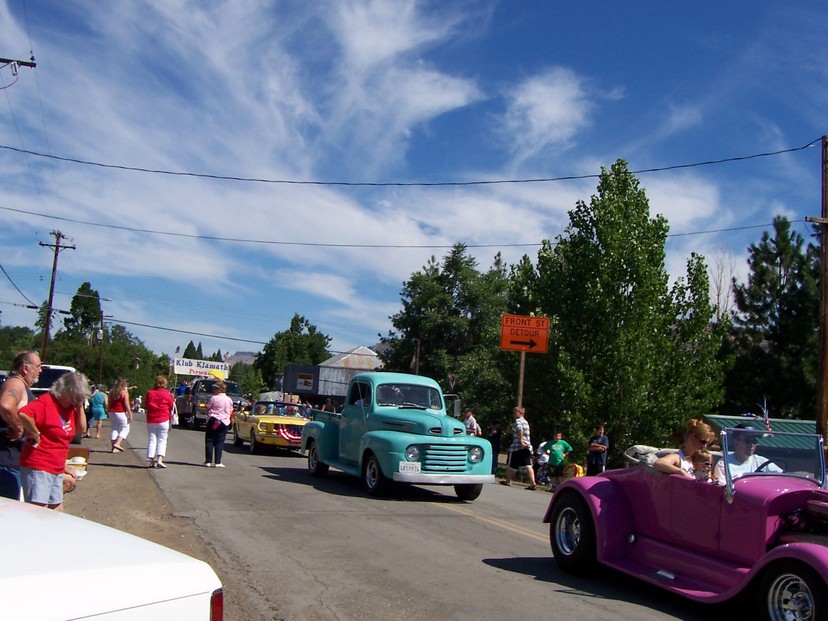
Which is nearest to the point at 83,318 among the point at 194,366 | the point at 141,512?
the point at 194,366

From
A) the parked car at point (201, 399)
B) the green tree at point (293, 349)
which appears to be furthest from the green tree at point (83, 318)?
the parked car at point (201, 399)

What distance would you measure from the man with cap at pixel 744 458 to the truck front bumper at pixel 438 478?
6.29 metres

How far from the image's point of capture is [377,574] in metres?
7.00

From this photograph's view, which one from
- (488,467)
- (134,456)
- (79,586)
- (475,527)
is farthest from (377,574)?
(134,456)

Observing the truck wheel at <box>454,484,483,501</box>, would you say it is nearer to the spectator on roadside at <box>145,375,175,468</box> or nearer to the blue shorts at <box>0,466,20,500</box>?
the spectator on roadside at <box>145,375,175,468</box>

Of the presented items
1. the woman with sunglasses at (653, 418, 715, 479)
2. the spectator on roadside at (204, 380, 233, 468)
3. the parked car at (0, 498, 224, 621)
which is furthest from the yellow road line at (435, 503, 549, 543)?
the parked car at (0, 498, 224, 621)

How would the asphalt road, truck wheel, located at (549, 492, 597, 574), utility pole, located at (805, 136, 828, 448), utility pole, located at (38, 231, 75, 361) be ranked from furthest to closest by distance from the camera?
utility pole, located at (38, 231, 75, 361) → utility pole, located at (805, 136, 828, 448) → truck wheel, located at (549, 492, 597, 574) → the asphalt road

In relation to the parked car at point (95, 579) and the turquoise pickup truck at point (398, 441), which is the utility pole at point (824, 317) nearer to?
the turquoise pickup truck at point (398, 441)

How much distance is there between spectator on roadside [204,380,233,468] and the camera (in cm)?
1496

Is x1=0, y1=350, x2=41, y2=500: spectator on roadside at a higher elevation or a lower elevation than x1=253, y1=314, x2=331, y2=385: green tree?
lower

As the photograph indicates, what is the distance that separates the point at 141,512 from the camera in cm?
980

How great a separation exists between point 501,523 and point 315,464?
5.59m

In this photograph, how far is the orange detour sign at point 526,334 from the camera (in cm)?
2233

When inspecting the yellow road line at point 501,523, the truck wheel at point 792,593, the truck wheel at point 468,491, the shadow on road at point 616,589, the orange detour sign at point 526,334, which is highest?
the orange detour sign at point 526,334
